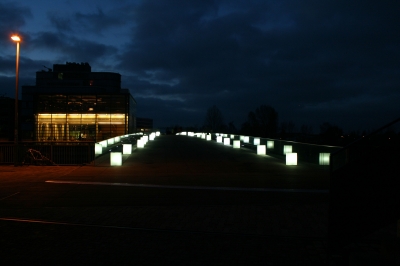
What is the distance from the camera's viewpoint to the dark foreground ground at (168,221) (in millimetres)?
6344

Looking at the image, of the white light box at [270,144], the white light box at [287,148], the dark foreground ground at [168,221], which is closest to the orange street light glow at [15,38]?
the dark foreground ground at [168,221]

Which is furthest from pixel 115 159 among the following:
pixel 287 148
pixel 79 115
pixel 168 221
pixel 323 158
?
pixel 79 115

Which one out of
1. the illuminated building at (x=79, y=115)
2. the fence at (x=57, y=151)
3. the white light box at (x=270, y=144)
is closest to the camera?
the fence at (x=57, y=151)

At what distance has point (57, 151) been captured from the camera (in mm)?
22141

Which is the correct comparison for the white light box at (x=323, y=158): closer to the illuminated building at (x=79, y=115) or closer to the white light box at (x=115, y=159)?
the white light box at (x=115, y=159)

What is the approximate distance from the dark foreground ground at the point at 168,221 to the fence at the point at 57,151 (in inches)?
187

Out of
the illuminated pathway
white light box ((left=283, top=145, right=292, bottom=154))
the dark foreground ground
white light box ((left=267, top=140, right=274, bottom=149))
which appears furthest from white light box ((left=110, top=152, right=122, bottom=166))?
white light box ((left=267, top=140, right=274, bottom=149))

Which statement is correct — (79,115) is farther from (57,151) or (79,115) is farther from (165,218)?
(165,218)

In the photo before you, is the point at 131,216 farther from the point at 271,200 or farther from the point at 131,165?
the point at 131,165

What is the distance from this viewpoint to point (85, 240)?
728cm

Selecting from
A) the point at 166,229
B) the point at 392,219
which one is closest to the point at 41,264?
the point at 166,229

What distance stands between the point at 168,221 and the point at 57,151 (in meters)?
15.0

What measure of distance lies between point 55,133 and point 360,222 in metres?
60.5

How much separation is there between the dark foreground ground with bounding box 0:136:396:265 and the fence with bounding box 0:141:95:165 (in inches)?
187
